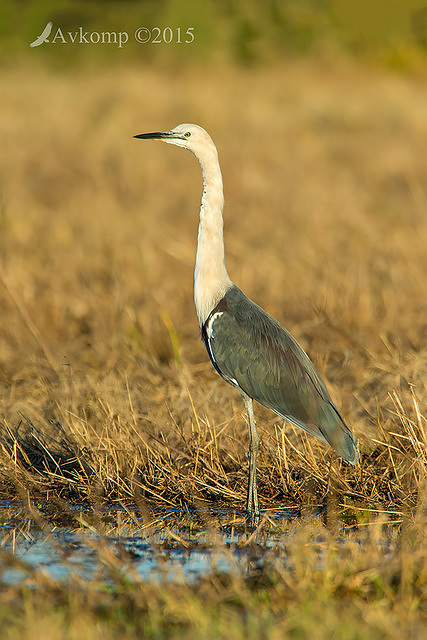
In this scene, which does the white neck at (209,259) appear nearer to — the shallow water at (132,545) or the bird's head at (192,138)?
the bird's head at (192,138)

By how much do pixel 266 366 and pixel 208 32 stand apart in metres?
18.0

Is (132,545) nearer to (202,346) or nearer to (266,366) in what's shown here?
(266,366)

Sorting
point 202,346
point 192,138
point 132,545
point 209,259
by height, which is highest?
point 192,138

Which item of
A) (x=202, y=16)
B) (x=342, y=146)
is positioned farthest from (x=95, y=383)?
(x=202, y=16)

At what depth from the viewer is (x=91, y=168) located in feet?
40.8

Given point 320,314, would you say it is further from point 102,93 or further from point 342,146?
point 102,93

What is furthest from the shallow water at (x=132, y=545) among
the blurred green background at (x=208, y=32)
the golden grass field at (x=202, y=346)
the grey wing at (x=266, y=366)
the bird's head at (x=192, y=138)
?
the blurred green background at (x=208, y=32)

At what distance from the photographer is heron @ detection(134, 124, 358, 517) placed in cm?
413

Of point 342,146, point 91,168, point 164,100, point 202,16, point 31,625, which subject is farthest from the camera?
point 202,16

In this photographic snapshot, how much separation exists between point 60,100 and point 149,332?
10.5 m

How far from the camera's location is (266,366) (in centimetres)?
418

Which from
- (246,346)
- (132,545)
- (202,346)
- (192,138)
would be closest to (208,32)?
(202,346)

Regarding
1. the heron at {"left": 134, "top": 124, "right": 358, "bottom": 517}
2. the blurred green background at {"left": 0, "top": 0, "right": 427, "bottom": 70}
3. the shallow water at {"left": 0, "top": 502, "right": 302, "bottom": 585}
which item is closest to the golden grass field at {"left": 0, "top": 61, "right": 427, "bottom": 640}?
the shallow water at {"left": 0, "top": 502, "right": 302, "bottom": 585}

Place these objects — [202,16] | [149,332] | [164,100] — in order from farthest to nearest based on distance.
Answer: [202,16]
[164,100]
[149,332]
